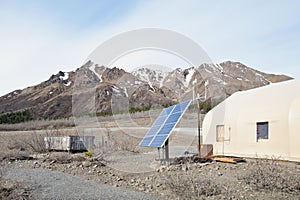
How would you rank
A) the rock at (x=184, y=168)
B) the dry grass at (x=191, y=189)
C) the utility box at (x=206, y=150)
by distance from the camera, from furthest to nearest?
the utility box at (x=206, y=150)
the rock at (x=184, y=168)
the dry grass at (x=191, y=189)

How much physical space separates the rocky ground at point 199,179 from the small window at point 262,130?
1194 millimetres

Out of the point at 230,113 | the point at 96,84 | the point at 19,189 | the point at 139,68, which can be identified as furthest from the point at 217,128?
the point at 19,189

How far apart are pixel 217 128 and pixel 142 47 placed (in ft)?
18.4

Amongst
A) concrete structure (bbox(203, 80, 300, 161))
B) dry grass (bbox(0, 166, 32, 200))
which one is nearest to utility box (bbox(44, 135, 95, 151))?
concrete structure (bbox(203, 80, 300, 161))

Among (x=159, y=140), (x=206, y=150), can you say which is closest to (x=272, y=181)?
(x=159, y=140)

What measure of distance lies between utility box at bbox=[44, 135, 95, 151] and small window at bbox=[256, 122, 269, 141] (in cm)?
1012

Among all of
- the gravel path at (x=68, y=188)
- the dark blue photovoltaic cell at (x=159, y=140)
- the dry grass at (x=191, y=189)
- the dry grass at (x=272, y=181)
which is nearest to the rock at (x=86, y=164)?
the gravel path at (x=68, y=188)

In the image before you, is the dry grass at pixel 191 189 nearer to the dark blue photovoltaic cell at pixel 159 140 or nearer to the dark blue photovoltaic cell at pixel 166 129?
the dark blue photovoltaic cell at pixel 159 140

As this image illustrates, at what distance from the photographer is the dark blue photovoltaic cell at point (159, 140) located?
510 inches

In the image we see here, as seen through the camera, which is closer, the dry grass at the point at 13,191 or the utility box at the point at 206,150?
the dry grass at the point at 13,191

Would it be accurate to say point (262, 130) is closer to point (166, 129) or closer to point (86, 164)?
point (166, 129)

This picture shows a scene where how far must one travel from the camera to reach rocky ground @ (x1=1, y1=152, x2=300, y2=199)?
7832 mm

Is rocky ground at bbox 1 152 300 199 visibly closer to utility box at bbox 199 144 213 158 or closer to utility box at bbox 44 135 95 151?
utility box at bbox 199 144 213 158

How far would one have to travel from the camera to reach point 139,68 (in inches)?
675
